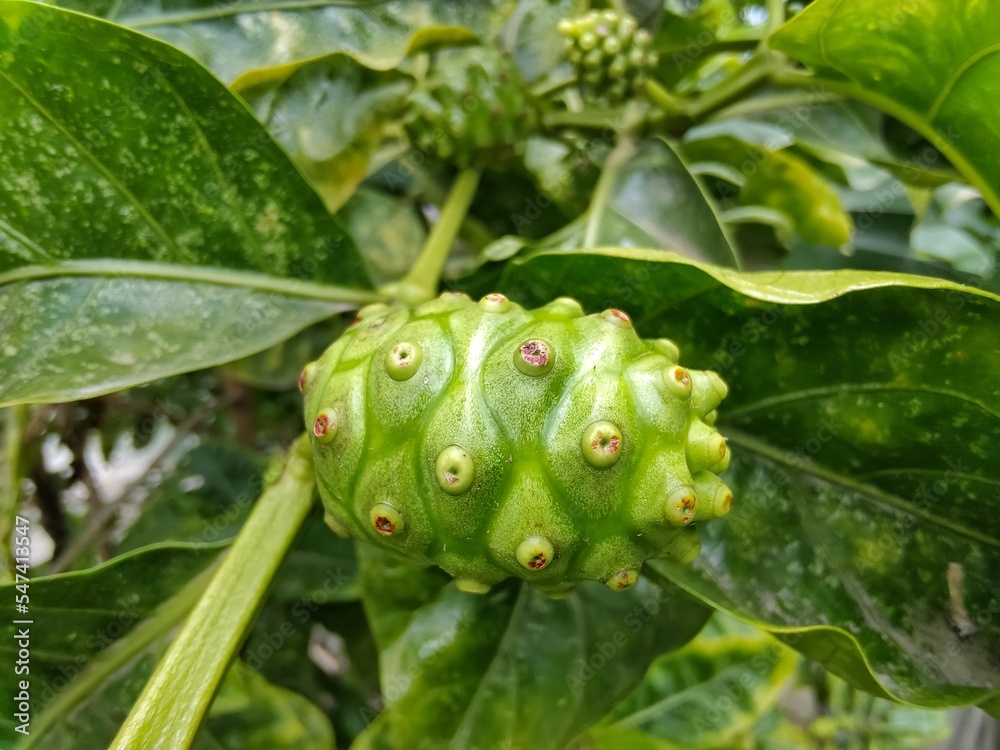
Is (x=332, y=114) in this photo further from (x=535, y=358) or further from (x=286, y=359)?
(x=535, y=358)

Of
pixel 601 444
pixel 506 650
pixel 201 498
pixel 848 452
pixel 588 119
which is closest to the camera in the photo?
pixel 601 444

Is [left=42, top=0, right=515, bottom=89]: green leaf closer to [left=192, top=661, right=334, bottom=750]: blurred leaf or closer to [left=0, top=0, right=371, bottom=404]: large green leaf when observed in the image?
[left=0, top=0, right=371, bottom=404]: large green leaf

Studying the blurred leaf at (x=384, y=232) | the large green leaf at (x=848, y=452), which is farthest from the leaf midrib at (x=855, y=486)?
the blurred leaf at (x=384, y=232)

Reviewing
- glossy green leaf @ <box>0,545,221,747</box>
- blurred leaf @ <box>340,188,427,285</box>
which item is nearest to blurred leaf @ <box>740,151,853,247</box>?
blurred leaf @ <box>340,188,427,285</box>

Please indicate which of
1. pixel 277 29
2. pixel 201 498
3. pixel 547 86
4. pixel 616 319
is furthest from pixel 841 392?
pixel 201 498

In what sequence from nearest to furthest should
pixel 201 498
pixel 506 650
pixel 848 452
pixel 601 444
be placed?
pixel 601 444 → pixel 848 452 → pixel 506 650 → pixel 201 498

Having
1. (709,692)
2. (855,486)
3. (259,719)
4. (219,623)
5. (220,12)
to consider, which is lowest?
(709,692)

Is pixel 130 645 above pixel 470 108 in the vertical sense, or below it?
below
